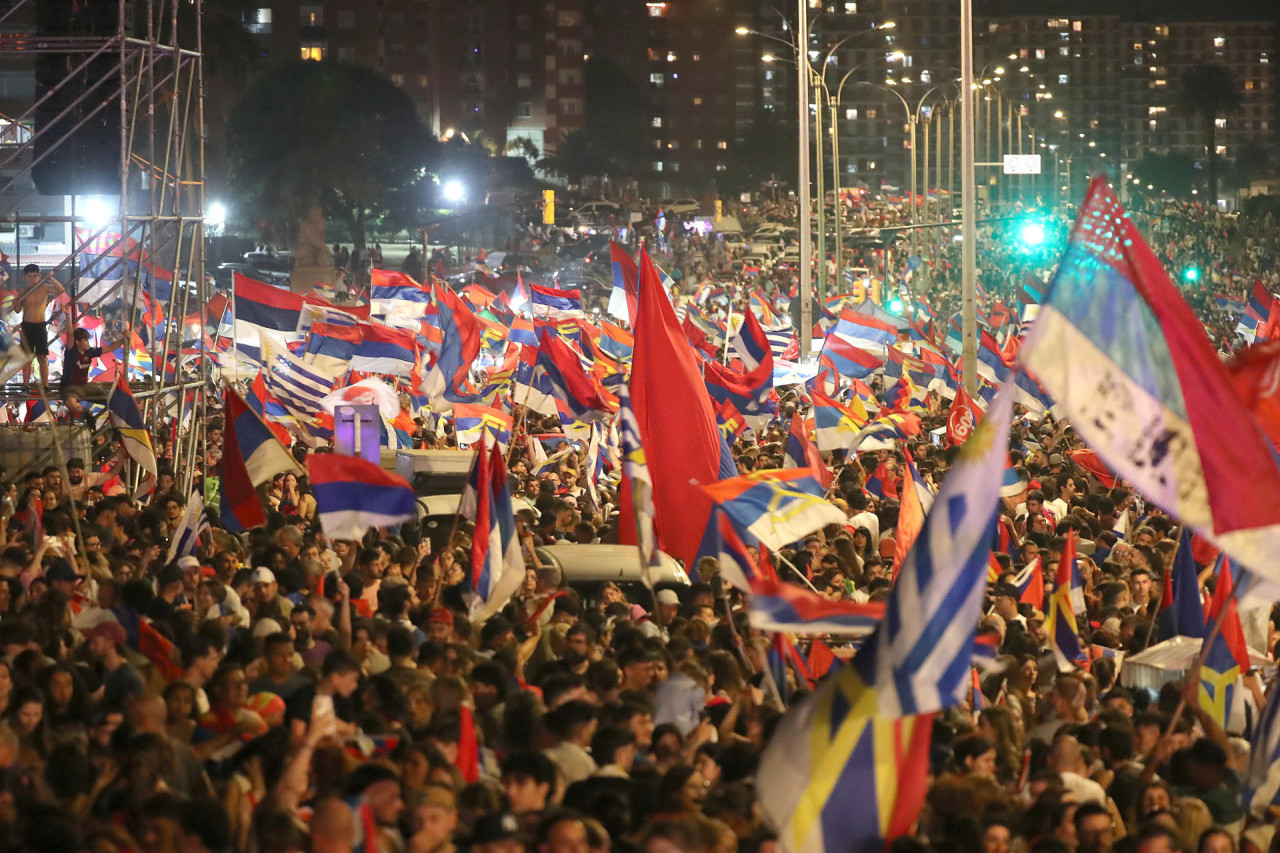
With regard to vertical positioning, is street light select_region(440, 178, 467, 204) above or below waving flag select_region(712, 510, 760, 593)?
above

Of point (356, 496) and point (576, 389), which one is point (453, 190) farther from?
point (356, 496)

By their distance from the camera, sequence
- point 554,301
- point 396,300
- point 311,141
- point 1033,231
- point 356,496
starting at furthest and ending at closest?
point 311,141 < point 1033,231 < point 554,301 < point 396,300 < point 356,496

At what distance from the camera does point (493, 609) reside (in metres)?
9.46

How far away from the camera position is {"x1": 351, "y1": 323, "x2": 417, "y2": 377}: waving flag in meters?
18.4

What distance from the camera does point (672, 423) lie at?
38.0 ft

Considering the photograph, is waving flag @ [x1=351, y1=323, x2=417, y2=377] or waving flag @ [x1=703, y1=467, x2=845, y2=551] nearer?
waving flag @ [x1=703, y1=467, x2=845, y2=551]

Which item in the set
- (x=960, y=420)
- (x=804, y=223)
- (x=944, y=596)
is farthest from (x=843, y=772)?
(x=804, y=223)

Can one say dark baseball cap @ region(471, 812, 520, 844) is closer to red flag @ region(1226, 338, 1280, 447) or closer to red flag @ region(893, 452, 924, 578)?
red flag @ region(1226, 338, 1280, 447)

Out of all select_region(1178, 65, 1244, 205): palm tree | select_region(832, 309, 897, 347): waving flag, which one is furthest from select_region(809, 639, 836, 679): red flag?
select_region(1178, 65, 1244, 205): palm tree

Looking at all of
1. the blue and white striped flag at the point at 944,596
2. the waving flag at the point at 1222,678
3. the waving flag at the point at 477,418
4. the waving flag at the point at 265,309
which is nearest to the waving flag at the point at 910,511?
the waving flag at the point at 1222,678

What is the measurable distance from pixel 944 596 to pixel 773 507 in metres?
4.07

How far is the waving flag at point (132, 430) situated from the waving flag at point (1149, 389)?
911 centimetres

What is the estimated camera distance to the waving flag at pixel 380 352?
724 inches

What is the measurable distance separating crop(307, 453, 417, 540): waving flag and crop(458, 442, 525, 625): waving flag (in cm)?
40
